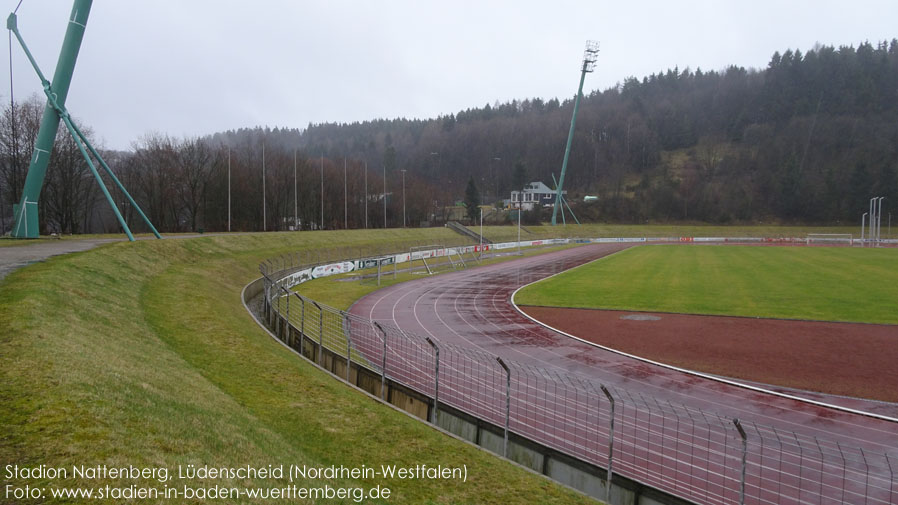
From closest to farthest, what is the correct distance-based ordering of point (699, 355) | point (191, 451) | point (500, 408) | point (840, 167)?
1. point (191, 451)
2. point (500, 408)
3. point (699, 355)
4. point (840, 167)

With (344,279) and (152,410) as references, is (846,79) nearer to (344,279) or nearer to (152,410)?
(344,279)

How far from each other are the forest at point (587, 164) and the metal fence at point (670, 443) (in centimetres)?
5093

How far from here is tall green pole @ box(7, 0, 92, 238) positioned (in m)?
26.5

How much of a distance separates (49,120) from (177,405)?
2813cm

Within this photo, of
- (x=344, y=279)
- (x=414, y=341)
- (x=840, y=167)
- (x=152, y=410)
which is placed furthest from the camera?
(x=840, y=167)

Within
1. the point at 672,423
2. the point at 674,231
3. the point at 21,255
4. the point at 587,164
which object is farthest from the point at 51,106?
the point at 587,164

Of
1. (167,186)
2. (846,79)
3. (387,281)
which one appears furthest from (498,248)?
(846,79)

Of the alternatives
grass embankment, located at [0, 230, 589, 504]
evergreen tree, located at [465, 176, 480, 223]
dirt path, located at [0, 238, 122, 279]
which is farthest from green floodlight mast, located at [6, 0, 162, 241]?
evergreen tree, located at [465, 176, 480, 223]

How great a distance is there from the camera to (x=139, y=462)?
5.40 meters

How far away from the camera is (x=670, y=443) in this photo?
10328mm

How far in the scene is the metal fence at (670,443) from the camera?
859 centimetres

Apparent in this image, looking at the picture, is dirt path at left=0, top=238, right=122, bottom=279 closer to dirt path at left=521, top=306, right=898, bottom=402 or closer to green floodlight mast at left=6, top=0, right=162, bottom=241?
green floodlight mast at left=6, top=0, right=162, bottom=241

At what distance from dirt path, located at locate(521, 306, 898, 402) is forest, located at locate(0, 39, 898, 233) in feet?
152

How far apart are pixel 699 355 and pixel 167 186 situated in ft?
220
